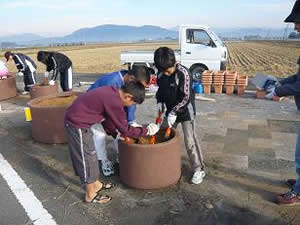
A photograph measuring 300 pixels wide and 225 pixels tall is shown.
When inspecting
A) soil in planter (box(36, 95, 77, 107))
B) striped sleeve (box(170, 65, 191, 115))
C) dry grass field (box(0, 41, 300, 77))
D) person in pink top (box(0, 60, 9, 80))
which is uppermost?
striped sleeve (box(170, 65, 191, 115))

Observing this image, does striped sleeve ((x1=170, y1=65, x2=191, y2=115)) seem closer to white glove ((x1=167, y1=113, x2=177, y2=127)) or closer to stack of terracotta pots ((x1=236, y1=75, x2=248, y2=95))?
white glove ((x1=167, y1=113, x2=177, y2=127))

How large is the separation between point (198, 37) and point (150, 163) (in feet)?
28.2

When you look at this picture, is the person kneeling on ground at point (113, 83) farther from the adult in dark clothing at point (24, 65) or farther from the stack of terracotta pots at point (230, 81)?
the adult in dark clothing at point (24, 65)

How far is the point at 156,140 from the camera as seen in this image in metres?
4.06

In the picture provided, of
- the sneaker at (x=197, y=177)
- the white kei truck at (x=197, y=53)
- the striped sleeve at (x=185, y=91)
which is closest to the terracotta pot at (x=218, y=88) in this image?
the white kei truck at (x=197, y=53)

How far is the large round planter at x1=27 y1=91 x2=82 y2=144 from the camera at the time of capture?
5273 millimetres

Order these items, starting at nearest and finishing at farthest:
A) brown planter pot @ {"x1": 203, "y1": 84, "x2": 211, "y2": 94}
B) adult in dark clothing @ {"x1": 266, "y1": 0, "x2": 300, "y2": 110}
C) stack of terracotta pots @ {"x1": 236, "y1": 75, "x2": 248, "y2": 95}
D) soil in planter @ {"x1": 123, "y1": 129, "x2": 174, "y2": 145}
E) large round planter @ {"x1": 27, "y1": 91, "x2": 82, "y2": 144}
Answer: adult in dark clothing @ {"x1": 266, "y1": 0, "x2": 300, "y2": 110}
soil in planter @ {"x1": 123, "y1": 129, "x2": 174, "y2": 145}
large round planter @ {"x1": 27, "y1": 91, "x2": 82, "y2": 144}
stack of terracotta pots @ {"x1": 236, "y1": 75, "x2": 248, "y2": 95}
brown planter pot @ {"x1": 203, "y1": 84, "x2": 211, "y2": 94}

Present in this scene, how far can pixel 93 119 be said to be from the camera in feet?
10.6

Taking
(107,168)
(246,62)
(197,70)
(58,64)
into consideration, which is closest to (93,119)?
(107,168)

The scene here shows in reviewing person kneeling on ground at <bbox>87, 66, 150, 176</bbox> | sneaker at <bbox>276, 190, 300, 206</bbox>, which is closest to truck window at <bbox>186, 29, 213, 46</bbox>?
person kneeling on ground at <bbox>87, 66, 150, 176</bbox>

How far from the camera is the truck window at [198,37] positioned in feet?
36.6

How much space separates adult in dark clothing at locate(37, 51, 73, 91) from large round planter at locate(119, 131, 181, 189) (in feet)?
15.2

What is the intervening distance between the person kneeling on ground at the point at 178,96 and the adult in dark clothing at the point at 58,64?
4.56 m

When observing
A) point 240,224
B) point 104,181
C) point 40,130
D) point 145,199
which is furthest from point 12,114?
point 240,224
